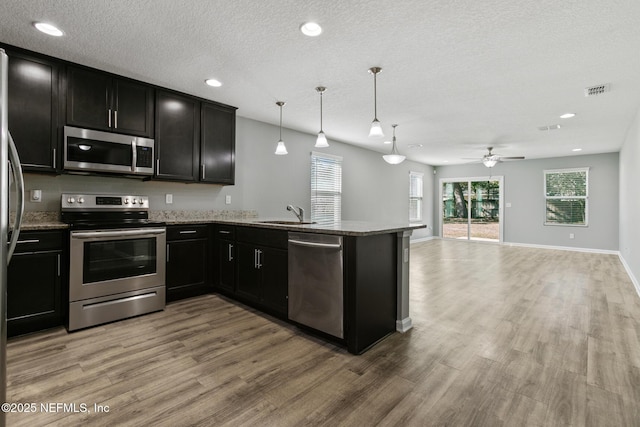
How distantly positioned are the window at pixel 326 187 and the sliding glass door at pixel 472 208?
206 inches

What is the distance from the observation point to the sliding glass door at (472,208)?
9.02m

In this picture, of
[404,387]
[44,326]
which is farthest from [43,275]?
[404,387]

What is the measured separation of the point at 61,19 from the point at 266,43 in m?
1.49

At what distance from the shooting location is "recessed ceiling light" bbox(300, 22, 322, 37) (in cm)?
229

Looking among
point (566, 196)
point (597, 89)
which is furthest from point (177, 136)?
point (566, 196)

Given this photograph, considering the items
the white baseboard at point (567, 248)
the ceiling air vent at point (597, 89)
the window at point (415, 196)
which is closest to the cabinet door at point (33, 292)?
the ceiling air vent at point (597, 89)

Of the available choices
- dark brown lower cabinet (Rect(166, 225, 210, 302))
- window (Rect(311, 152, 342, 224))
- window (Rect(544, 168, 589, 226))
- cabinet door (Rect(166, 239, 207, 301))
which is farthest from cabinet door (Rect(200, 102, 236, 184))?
window (Rect(544, 168, 589, 226))

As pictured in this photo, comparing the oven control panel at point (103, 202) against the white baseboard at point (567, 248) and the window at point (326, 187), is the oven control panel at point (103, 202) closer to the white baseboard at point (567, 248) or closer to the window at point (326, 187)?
the window at point (326, 187)

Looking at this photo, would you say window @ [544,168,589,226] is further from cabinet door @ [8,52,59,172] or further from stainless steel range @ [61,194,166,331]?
cabinet door @ [8,52,59,172]

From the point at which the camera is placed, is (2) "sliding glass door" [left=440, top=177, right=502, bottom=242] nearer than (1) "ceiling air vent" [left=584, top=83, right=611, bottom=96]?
No

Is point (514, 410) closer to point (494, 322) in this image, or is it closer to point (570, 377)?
point (570, 377)

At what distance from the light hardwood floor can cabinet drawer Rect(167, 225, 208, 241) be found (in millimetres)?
763

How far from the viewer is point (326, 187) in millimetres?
6023

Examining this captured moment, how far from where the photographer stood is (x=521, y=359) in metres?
2.24
